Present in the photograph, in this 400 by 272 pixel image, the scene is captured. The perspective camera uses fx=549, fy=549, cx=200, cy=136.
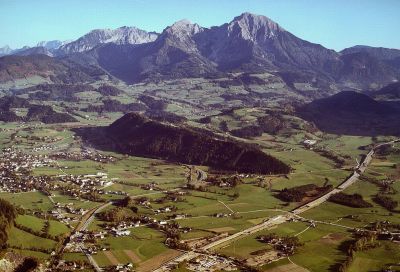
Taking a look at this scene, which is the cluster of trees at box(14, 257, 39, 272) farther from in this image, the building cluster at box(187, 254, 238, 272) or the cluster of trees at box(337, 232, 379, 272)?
the cluster of trees at box(337, 232, 379, 272)

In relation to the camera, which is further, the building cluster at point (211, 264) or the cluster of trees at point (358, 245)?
the cluster of trees at point (358, 245)

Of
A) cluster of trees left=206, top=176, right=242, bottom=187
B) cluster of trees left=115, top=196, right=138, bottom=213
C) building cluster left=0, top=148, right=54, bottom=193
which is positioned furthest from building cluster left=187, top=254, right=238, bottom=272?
building cluster left=0, top=148, right=54, bottom=193

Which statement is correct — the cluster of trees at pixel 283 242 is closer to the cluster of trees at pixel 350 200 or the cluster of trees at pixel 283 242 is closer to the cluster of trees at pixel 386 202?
the cluster of trees at pixel 350 200

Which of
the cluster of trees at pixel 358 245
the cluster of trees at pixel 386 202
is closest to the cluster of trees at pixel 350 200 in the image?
the cluster of trees at pixel 386 202

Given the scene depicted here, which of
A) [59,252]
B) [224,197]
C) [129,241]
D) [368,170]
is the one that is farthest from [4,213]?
[368,170]

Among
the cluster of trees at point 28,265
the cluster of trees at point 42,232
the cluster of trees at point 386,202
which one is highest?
the cluster of trees at point 386,202

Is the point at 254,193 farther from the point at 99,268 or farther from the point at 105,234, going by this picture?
the point at 99,268

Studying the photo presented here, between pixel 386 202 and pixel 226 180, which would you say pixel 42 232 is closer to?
pixel 226 180
